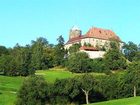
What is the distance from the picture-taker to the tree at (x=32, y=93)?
6781 centimetres

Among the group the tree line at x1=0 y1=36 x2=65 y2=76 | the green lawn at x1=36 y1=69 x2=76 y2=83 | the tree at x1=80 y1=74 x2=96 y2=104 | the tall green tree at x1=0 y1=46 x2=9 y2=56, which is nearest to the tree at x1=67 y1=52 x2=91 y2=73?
the green lawn at x1=36 y1=69 x2=76 y2=83

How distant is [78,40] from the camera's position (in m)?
187

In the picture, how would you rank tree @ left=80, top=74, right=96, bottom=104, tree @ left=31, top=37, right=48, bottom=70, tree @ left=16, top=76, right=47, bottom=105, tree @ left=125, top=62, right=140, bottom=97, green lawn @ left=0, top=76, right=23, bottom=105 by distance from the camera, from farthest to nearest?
1. tree @ left=31, top=37, right=48, bottom=70
2. tree @ left=125, top=62, right=140, bottom=97
3. tree @ left=80, top=74, right=96, bottom=104
4. tree @ left=16, top=76, right=47, bottom=105
5. green lawn @ left=0, top=76, right=23, bottom=105

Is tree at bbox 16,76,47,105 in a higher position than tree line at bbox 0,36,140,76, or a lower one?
lower

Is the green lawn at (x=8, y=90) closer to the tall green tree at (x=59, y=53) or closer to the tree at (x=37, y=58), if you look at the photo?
the tree at (x=37, y=58)

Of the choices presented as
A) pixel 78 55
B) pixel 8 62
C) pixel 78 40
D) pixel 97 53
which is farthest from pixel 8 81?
pixel 78 40

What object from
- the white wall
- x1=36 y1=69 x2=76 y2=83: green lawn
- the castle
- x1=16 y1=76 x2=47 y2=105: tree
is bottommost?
x1=16 y1=76 x2=47 y2=105: tree

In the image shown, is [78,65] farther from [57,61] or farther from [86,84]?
[86,84]

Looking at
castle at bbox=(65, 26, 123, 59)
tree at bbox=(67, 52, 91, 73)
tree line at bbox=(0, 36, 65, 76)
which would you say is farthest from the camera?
castle at bbox=(65, 26, 123, 59)

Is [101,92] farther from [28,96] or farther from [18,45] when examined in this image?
[18,45]

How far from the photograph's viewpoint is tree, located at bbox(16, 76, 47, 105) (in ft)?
222

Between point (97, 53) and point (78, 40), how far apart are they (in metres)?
29.6

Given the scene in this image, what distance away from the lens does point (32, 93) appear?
68375 mm

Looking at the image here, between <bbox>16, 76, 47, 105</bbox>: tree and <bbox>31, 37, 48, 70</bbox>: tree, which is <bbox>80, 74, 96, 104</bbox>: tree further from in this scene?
<bbox>31, 37, 48, 70</bbox>: tree
